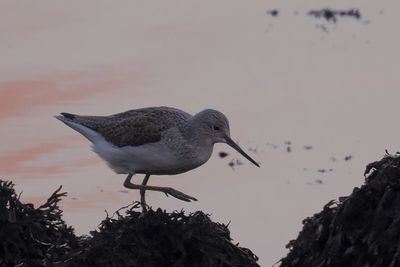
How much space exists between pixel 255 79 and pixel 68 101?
92.2 inches

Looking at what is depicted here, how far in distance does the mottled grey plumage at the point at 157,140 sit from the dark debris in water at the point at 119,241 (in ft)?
6.09

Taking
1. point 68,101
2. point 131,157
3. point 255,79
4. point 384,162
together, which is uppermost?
point 255,79

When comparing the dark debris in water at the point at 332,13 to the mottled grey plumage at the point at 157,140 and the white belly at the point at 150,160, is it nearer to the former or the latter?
the mottled grey plumage at the point at 157,140

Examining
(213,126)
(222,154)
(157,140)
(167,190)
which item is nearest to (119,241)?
(167,190)

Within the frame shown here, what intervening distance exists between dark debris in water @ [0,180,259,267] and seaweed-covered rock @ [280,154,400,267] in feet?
1.73

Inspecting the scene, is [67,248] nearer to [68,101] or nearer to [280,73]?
[68,101]

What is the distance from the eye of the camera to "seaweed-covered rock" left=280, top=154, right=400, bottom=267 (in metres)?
9.17

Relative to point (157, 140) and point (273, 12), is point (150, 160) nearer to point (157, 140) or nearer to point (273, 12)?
point (157, 140)

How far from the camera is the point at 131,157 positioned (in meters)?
12.2

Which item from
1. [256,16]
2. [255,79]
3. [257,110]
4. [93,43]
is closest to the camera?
[257,110]

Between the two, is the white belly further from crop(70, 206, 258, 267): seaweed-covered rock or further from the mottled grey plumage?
crop(70, 206, 258, 267): seaweed-covered rock

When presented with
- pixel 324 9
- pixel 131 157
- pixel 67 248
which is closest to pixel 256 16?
pixel 324 9

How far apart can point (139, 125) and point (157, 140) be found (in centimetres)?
24

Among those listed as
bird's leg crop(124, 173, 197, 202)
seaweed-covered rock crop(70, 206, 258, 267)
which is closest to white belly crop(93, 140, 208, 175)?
bird's leg crop(124, 173, 197, 202)
